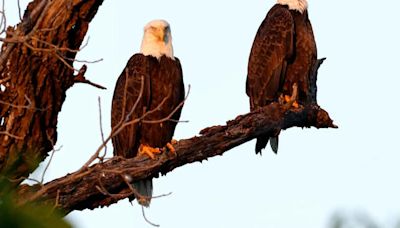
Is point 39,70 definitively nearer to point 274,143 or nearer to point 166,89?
point 166,89

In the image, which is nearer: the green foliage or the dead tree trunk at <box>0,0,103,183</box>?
the green foliage

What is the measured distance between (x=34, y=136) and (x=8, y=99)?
0.24 meters

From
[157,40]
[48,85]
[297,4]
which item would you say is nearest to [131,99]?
[157,40]

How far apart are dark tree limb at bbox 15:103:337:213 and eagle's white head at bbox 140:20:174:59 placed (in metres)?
0.78

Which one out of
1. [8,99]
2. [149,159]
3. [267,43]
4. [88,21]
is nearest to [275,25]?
[267,43]

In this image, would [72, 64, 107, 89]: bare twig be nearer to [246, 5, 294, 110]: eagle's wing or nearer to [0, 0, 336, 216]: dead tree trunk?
[0, 0, 336, 216]: dead tree trunk

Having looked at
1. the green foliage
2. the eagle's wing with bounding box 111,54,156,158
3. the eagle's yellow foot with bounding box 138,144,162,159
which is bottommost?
the eagle's yellow foot with bounding box 138,144,162,159

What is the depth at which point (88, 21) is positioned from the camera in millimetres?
4328

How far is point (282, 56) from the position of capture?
20.5 feet

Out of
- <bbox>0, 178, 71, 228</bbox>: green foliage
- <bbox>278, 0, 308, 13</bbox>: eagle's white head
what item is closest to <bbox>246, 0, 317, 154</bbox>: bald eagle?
<bbox>278, 0, 308, 13</bbox>: eagle's white head

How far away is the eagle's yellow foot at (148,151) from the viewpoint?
5085 mm

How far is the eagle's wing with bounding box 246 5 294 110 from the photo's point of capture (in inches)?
245

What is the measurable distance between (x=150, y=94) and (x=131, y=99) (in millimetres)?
134

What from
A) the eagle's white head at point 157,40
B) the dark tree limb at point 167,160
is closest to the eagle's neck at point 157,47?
the eagle's white head at point 157,40
